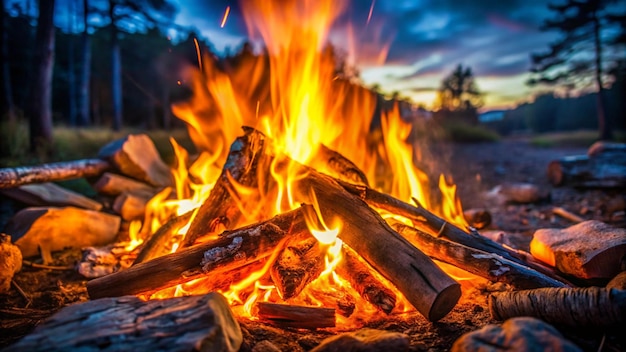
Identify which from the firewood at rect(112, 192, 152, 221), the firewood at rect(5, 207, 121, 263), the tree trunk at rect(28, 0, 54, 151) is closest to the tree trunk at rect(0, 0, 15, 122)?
the tree trunk at rect(28, 0, 54, 151)

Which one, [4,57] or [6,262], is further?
[4,57]

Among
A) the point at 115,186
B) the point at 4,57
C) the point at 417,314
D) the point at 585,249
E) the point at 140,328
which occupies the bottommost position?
the point at 417,314

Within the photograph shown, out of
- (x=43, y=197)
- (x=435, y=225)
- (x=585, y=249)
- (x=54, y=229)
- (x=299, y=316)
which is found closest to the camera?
(x=299, y=316)

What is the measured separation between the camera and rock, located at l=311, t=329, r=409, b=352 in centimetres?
164

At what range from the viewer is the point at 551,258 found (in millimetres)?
2762

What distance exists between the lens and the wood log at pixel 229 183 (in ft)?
9.95

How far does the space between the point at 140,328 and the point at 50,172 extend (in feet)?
13.5

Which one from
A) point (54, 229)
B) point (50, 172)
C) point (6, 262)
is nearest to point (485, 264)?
point (6, 262)

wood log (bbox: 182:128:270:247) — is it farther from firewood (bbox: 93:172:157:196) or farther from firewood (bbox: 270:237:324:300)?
firewood (bbox: 93:172:157:196)

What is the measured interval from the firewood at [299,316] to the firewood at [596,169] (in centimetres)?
656

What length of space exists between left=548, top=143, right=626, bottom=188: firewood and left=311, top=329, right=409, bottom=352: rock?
6597mm

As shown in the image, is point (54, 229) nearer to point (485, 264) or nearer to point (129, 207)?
point (129, 207)

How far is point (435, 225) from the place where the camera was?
3090 mm

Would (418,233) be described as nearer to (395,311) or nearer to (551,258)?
(395,311)
